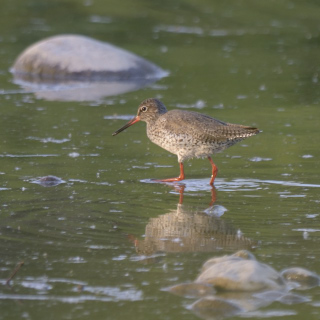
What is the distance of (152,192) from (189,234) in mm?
1596

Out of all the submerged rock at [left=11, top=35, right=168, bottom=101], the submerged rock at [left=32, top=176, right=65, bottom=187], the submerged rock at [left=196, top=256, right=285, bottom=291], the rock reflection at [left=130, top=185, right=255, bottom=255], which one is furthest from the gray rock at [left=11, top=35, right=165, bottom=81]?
the submerged rock at [left=196, top=256, right=285, bottom=291]

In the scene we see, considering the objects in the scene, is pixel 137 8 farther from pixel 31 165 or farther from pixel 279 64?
pixel 31 165

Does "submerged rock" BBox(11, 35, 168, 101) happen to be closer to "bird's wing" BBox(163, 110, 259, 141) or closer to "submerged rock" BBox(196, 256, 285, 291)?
"bird's wing" BBox(163, 110, 259, 141)

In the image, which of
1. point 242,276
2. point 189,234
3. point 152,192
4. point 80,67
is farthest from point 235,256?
point 80,67

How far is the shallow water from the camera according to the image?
19.0 feet

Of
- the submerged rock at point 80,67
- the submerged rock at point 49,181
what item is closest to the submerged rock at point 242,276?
the submerged rock at point 49,181

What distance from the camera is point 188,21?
22234 millimetres

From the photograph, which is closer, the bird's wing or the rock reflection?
the rock reflection

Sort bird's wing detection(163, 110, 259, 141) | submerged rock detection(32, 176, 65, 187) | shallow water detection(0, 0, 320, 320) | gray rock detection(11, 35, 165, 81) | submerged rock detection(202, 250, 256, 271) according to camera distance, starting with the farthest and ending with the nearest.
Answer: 1. gray rock detection(11, 35, 165, 81)
2. bird's wing detection(163, 110, 259, 141)
3. submerged rock detection(32, 176, 65, 187)
4. submerged rock detection(202, 250, 256, 271)
5. shallow water detection(0, 0, 320, 320)

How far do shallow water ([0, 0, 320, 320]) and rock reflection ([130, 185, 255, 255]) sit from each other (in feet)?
0.06

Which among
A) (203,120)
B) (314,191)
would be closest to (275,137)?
(203,120)

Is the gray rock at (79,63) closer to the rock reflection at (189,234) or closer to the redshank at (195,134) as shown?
the redshank at (195,134)

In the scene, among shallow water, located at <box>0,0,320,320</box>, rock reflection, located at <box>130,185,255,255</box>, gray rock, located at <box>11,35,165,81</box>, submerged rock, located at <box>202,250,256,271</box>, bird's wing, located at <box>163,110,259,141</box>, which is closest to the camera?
shallow water, located at <box>0,0,320,320</box>

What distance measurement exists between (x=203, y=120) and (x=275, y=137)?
2.13 m
